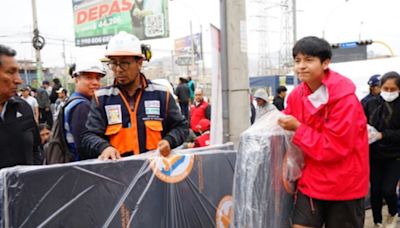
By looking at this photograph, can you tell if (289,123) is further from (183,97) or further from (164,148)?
(183,97)

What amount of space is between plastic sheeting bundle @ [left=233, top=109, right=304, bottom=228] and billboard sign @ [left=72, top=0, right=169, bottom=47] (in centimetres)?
1792

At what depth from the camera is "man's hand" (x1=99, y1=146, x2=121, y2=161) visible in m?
2.45

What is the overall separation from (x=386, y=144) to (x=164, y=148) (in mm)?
2689

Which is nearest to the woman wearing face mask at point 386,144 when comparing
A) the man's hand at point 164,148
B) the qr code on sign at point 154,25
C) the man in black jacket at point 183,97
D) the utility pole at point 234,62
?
the utility pole at point 234,62

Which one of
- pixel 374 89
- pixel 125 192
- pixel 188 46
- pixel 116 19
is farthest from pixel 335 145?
pixel 188 46

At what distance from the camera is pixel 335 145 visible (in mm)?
2377

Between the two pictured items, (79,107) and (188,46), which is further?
(188,46)

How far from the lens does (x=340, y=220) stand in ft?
8.27

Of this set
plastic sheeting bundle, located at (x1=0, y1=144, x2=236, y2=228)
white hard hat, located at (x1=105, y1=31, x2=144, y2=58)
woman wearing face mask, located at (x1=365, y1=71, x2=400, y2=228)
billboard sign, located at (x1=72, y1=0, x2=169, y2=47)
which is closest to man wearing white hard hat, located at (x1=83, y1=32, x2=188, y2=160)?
white hard hat, located at (x1=105, y1=31, x2=144, y2=58)

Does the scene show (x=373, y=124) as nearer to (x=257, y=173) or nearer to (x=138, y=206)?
(x=257, y=173)

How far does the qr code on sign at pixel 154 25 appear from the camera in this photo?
20047 millimetres

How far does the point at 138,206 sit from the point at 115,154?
0.34 m

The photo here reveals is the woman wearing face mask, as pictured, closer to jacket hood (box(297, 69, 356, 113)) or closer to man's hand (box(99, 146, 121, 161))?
jacket hood (box(297, 69, 356, 113))

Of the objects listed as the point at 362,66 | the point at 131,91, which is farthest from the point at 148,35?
the point at 131,91
